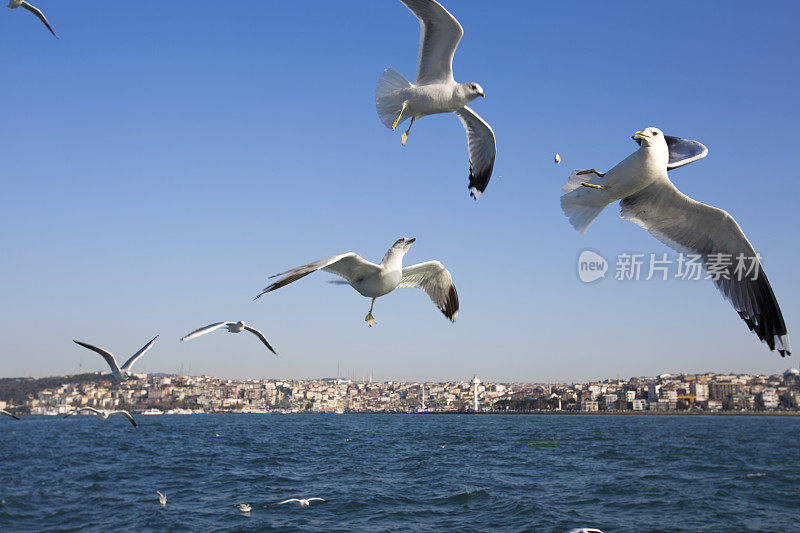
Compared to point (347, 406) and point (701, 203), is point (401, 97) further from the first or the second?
point (347, 406)

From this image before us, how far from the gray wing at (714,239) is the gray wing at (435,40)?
9.92 ft

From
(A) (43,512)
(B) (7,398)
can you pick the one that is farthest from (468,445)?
(B) (7,398)

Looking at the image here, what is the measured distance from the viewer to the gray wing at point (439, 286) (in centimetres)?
828

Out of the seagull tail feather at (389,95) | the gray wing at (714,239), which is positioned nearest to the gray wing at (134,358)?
the seagull tail feather at (389,95)

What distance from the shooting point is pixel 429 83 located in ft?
24.7

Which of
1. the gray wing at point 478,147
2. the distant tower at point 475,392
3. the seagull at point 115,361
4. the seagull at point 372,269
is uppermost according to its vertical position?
the gray wing at point 478,147

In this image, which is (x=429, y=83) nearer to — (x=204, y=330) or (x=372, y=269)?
(x=372, y=269)

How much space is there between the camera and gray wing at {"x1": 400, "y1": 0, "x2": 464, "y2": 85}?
7.27m

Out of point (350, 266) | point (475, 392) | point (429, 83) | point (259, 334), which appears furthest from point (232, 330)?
point (475, 392)

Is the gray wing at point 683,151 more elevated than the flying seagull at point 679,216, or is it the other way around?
the gray wing at point 683,151

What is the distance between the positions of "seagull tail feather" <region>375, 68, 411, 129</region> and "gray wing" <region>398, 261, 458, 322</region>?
217cm

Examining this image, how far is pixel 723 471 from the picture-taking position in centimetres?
2723

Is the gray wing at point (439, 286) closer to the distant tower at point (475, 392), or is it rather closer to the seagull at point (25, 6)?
the seagull at point (25, 6)

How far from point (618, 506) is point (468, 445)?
71.3ft
